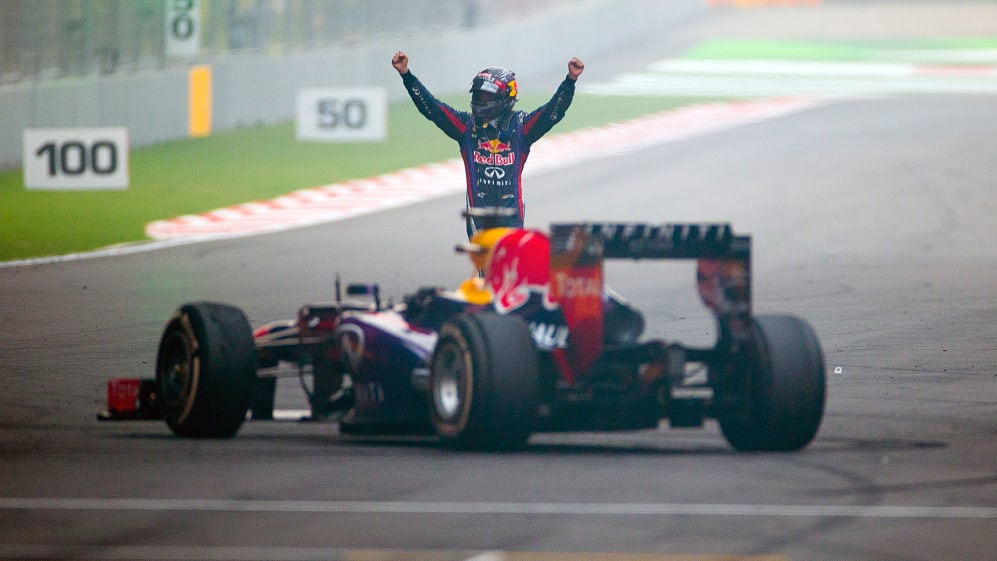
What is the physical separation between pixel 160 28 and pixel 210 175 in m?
4.82

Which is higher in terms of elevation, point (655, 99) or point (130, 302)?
point (655, 99)

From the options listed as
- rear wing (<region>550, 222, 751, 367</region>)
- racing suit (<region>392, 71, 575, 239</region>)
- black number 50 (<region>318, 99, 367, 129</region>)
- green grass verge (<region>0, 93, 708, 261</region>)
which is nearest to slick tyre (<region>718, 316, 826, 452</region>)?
rear wing (<region>550, 222, 751, 367</region>)

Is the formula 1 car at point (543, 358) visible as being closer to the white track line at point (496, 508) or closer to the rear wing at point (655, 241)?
the rear wing at point (655, 241)

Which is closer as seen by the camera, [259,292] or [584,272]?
[584,272]

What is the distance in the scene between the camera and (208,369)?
348 inches

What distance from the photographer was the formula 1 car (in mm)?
8359

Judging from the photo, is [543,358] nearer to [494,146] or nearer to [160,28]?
[494,146]

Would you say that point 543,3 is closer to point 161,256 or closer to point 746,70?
point 746,70

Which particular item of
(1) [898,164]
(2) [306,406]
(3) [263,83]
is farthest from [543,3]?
(2) [306,406]

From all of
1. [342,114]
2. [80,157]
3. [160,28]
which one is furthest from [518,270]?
[160,28]

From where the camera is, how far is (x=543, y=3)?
47219mm

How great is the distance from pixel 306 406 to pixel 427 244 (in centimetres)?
936

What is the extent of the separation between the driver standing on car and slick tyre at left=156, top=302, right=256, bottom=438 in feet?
9.98

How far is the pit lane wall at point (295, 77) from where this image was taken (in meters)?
26.9
